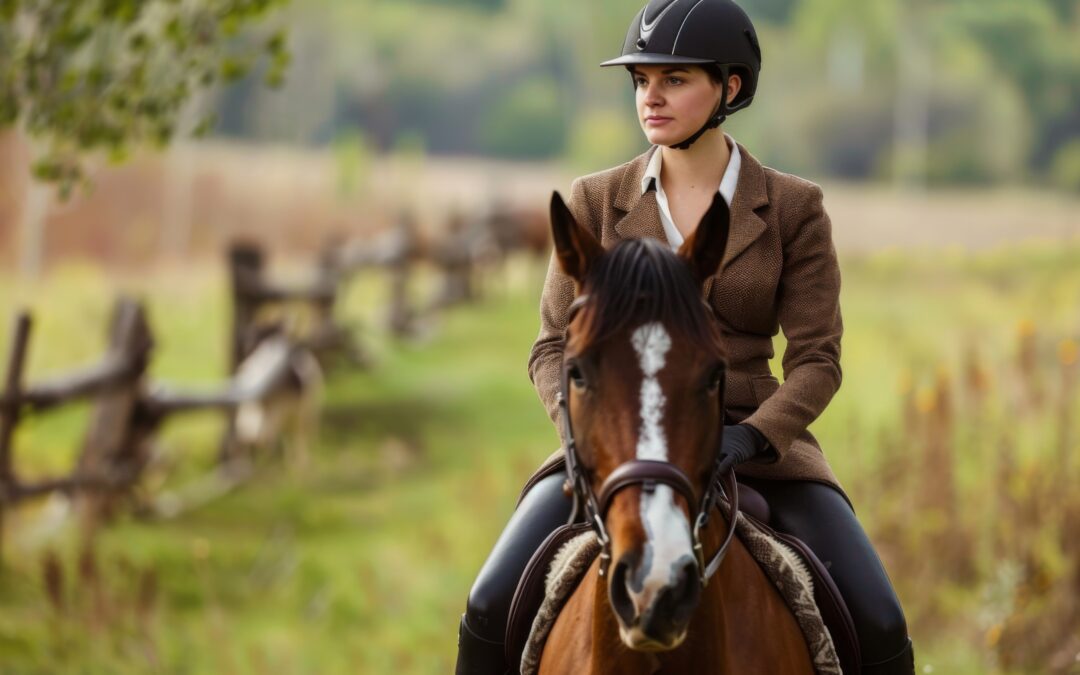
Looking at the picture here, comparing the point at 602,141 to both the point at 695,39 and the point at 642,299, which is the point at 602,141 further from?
the point at 642,299

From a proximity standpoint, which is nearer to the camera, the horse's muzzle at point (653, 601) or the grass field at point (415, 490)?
the horse's muzzle at point (653, 601)

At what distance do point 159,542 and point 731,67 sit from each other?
859 cm

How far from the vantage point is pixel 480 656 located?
3.59 metres

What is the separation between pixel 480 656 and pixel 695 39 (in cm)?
180

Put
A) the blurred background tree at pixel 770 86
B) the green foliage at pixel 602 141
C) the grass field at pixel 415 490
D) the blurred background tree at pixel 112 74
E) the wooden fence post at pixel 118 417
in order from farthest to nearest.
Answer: the green foliage at pixel 602 141 < the blurred background tree at pixel 770 86 < the wooden fence post at pixel 118 417 < the grass field at pixel 415 490 < the blurred background tree at pixel 112 74

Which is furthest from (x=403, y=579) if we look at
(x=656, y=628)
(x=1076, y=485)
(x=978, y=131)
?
(x=978, y=131)

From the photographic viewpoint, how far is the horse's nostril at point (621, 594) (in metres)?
2.52

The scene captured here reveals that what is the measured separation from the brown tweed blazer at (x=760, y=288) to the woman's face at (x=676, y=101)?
0.68 feet

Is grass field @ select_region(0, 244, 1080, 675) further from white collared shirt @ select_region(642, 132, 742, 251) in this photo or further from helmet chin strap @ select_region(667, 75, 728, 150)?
helmet chin strap @ select_region(667, 75, 728, 150)

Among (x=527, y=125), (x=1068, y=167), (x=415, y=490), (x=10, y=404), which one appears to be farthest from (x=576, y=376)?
(x=527, y=125)

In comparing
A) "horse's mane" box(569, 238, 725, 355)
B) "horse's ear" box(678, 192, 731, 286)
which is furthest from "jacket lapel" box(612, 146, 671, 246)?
"horse's mane" box(569, 238, 725, 355)

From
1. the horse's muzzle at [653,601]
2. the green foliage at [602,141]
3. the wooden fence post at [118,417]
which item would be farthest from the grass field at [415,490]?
the green foliage at [602,141]

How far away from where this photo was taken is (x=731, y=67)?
11.3 feet

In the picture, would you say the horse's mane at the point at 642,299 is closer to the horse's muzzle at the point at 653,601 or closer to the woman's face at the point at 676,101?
the horse's muzzle at the point at 653,601
